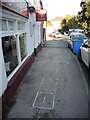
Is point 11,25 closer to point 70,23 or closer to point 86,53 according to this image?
point 86,53

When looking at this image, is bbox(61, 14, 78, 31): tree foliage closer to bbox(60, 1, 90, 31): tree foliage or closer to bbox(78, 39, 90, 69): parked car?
bbox(60, 1, 90, 31): tree foliage

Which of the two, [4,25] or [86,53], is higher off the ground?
[4,25]

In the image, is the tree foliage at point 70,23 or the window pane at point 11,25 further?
the tree foliage at point 70,23

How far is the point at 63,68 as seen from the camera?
7.41 meters

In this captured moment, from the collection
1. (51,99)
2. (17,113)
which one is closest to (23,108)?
(17,113)

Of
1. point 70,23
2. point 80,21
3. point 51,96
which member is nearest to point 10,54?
point 51,96

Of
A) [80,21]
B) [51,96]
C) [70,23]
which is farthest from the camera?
[70,23]

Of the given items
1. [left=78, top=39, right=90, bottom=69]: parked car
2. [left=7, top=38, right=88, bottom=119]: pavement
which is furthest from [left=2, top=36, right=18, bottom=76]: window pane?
[left=78, top=39, right=90, bottom=69]: parked car

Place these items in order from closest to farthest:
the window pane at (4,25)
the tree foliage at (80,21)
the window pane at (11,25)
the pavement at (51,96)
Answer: the pavement at (51,96), the window pane at (4,25), the window pane at (11,25), the tree foliage at (80,21)

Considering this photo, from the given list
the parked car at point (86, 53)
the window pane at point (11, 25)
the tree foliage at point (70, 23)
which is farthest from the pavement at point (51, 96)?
the tree foliage at point (70, 23)

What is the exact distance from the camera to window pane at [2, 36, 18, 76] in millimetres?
4565

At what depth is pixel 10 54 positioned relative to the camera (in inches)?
199

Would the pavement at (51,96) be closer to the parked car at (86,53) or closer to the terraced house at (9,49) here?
the terraced house at (9,49)

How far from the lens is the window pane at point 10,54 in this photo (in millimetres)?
4565
